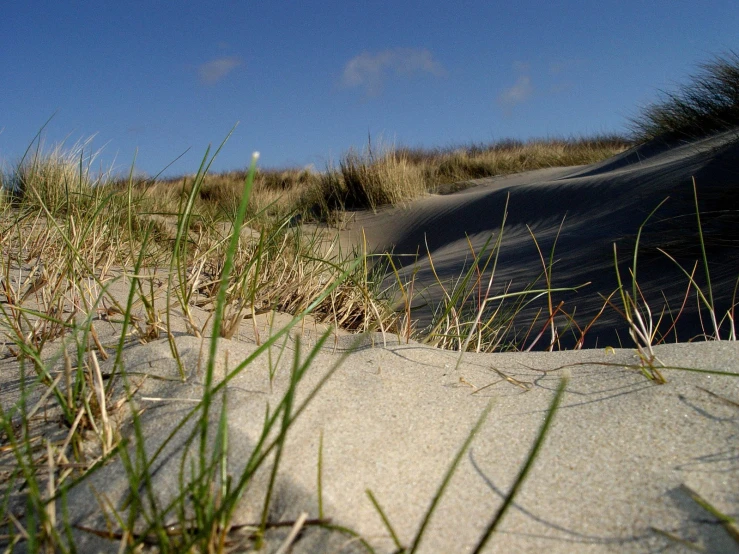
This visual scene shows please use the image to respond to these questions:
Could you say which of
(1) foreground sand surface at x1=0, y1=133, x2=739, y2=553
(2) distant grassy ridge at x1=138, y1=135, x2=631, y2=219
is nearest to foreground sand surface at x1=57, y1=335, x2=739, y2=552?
(1) foreground sand surface at x1=0, y1=133, x2=739, y2=553

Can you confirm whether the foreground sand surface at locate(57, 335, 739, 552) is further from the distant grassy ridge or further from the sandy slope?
the distant grassy ridge

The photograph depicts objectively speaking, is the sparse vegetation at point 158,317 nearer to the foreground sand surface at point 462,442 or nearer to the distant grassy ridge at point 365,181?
the foreground sand surface at point 462,442

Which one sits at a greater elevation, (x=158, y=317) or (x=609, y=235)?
(x=158, y=317)

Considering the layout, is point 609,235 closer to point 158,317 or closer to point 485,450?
point 158,317

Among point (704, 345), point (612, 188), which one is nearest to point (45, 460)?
point (704, 345)

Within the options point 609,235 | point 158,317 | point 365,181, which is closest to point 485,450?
point 158,317

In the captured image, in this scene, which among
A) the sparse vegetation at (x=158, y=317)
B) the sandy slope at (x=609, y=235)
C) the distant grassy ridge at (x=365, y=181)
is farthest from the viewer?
the distant grassy ridge at (x=365, y=181)

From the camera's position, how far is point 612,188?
520 cm

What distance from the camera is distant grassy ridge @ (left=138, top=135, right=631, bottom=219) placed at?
25.6 feet

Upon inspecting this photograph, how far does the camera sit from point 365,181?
26.5ft

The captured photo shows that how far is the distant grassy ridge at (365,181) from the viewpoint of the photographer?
7805 millimetres

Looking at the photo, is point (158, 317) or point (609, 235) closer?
point (158, 317)

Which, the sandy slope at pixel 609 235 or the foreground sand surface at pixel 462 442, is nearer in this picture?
the foreground sand surface at pixel 462 442

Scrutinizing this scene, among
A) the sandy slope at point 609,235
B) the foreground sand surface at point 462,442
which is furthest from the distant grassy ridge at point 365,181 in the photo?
the foreground sand surface at point 462,442
